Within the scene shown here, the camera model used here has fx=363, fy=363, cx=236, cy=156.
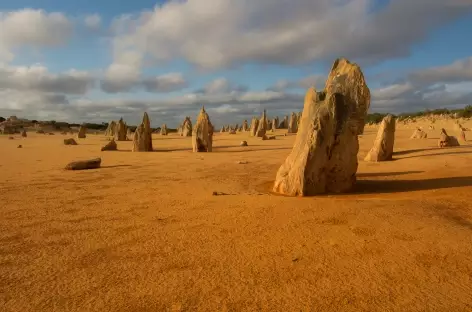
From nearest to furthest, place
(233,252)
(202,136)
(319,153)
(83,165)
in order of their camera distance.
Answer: (233,252) → (319,153) → (83,165) → (202,136)

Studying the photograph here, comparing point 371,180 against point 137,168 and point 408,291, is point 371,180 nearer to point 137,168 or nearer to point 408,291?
point 408,291

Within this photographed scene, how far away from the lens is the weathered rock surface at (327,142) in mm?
7133

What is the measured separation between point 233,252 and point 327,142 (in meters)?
4.00

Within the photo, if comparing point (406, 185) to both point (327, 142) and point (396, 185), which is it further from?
point (327, 142)

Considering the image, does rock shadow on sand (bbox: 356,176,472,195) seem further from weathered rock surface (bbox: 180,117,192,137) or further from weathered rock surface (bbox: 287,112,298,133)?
weathered rock surface (bbox: 180,117,192,137)

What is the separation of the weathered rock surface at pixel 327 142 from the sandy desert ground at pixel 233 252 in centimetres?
55

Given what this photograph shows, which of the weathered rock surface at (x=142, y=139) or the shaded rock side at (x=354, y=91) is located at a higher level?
the shaded rock side at (x=354, y=91)

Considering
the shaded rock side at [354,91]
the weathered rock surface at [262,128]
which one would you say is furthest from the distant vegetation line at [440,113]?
the shaded rock side at [354,91]

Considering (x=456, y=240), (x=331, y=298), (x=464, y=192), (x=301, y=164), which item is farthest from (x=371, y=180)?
(x=331, y=298)

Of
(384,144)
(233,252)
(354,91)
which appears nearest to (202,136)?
(384,144)

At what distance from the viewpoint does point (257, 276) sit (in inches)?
136

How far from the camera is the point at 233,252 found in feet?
13.2

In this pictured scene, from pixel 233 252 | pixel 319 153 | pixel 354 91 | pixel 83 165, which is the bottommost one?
pixel 233 252

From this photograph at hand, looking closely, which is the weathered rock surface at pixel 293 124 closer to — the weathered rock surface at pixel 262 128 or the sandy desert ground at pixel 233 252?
the weathered rock surface at pixel 262 128
